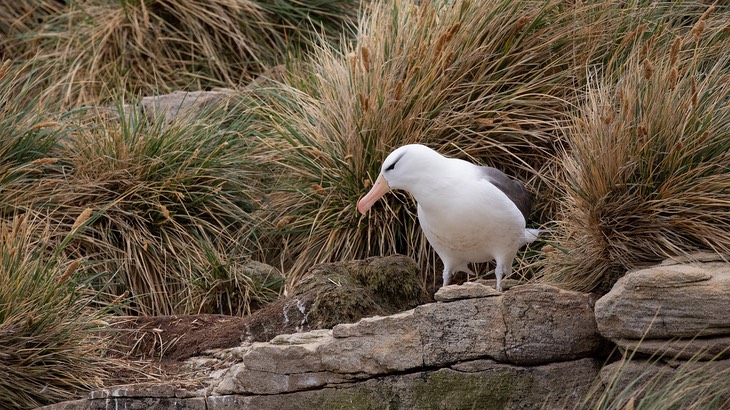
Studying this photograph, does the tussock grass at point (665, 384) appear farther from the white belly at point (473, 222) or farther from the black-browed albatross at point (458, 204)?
the white belly at point (473, 222)

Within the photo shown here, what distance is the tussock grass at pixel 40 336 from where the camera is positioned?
19.7 feet

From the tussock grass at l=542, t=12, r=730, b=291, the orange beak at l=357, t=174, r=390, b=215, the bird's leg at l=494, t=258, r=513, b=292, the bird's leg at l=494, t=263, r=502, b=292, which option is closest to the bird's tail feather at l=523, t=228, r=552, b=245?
the bird's leg at l=494, t=258, r=513, b=292

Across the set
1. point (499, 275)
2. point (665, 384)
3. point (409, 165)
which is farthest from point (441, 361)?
point (409, 165)

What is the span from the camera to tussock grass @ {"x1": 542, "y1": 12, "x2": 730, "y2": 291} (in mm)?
5590

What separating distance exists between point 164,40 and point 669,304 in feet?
22.5

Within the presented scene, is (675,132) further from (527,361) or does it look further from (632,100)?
(527,361)

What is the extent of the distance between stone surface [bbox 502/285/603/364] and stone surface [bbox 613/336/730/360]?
0.29m

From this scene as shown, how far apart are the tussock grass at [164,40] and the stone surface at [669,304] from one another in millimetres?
5637

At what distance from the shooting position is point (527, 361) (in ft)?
17.8

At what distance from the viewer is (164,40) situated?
10.7 meters

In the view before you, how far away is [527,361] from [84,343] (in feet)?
8.40

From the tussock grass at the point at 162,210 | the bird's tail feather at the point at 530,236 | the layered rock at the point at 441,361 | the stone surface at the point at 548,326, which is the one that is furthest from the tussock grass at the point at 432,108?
the stone surface at the point at 548,326

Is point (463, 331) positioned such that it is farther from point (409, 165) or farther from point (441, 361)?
point (409, 165)

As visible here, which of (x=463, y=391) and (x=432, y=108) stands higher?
(x=432, y=108)
